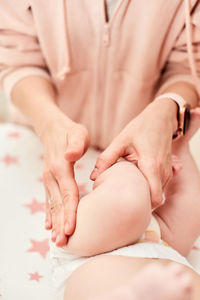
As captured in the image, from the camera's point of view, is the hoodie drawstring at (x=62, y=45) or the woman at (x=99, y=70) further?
the hoodie drawstring at (x=62, y=45)

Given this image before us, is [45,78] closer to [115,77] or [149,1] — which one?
[115,77]

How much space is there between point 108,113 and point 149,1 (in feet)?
1.07

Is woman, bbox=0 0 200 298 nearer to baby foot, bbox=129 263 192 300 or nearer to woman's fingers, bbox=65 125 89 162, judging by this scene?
woman's fingers, bbox=65 125 89 162

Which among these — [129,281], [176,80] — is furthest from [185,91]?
[129,281]

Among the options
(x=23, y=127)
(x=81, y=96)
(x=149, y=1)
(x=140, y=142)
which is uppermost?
(x=149, y=1)

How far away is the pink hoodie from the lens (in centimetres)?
95

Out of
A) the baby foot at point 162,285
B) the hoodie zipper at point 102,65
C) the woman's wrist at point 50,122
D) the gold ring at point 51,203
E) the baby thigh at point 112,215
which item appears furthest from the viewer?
the hoodie zipper at point 102,65

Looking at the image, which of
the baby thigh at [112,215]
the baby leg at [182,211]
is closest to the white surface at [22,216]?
the baby leg at [182,211]

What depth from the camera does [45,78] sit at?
1065 mm

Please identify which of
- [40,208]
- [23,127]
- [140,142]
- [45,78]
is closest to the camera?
[140,142]

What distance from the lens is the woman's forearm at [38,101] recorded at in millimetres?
871

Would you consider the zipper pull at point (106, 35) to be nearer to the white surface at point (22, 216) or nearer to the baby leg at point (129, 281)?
the white surface at point (22, 216)

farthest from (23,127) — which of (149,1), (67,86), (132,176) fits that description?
(132,176)

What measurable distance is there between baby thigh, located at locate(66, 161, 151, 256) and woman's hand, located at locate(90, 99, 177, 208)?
0.05 m
